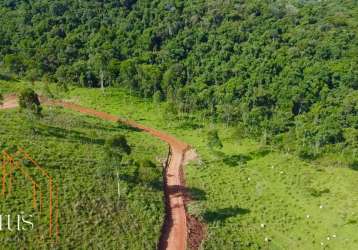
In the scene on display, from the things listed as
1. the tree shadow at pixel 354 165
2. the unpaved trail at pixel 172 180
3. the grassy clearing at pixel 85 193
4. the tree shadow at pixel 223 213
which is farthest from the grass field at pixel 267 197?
the grassy clearing at pixel 85 193

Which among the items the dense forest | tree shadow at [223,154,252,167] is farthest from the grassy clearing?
the dense forest

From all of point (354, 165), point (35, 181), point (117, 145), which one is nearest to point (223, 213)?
point (117, 145)

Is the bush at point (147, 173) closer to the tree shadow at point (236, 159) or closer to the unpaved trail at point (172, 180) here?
the unpaved trail at point (172, 180)

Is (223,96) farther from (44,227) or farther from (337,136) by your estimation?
(44,227)

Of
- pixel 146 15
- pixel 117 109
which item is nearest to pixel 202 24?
pixel 146 15

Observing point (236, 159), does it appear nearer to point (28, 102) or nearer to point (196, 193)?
point (196, 193)

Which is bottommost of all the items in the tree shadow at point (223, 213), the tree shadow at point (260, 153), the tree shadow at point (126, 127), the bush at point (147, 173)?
the tree shadow at point (260, 153)

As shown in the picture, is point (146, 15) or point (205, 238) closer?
point (205, 238)
